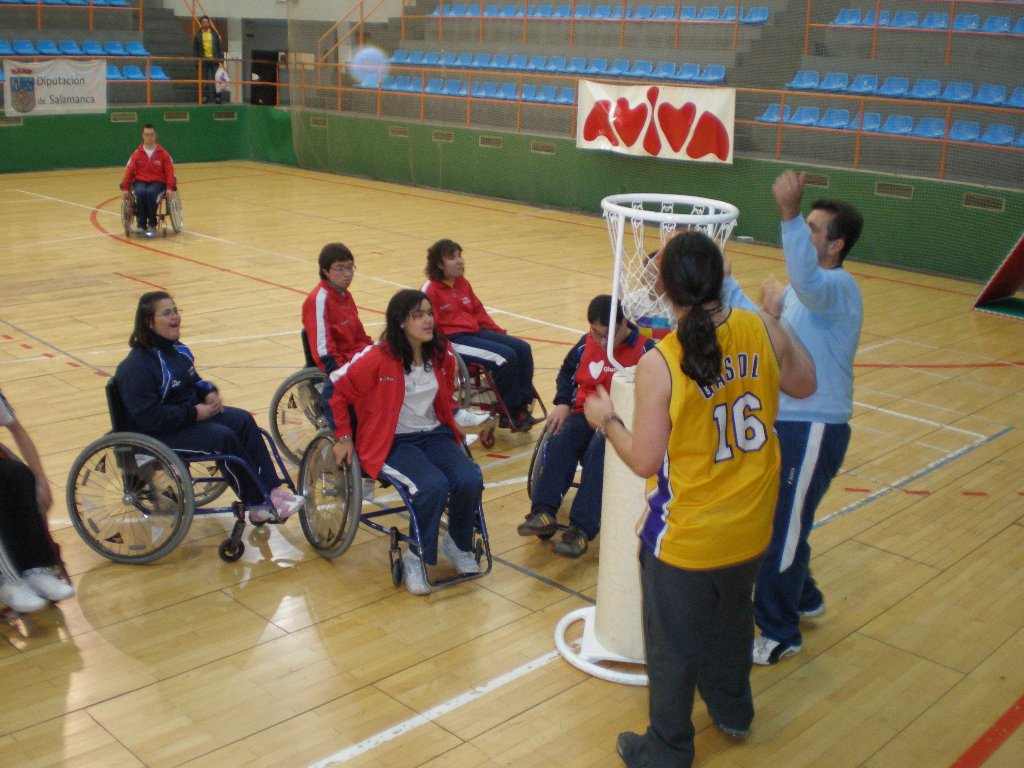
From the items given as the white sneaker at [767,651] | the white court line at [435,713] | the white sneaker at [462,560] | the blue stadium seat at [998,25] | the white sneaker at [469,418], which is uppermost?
the blue stadium seat at [998,25]

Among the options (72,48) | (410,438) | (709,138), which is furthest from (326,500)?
(72,48)

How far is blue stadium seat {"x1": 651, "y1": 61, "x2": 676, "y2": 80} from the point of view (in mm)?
15297

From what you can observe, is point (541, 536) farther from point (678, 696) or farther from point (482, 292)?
point (482, 292)

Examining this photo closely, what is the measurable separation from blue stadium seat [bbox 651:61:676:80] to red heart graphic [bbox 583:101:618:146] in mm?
1681

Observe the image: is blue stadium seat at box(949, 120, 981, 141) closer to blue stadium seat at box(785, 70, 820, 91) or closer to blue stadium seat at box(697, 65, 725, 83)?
blue stadium seat at box(785, 70, 820, 91)

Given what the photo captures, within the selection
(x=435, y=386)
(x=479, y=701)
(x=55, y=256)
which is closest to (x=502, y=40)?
(x=55, y=256)

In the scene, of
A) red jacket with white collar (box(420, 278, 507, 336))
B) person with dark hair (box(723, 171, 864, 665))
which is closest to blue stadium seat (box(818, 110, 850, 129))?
red jacket with white collar (box(420, 278, 507, 336))

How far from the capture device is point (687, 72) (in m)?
15.2

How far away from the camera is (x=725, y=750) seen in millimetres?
3410

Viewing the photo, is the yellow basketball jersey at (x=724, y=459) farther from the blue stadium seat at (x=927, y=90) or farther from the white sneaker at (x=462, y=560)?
the blue stadium seat at (x=927, y=90)

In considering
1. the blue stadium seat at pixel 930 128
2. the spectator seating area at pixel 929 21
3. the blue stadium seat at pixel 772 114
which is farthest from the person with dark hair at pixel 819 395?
the spectator seating area at pixel 929 21

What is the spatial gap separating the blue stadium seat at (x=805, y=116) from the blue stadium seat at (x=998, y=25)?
207 cm

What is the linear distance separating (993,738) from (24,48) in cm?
1778

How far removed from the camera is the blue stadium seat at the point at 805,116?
526 inches
